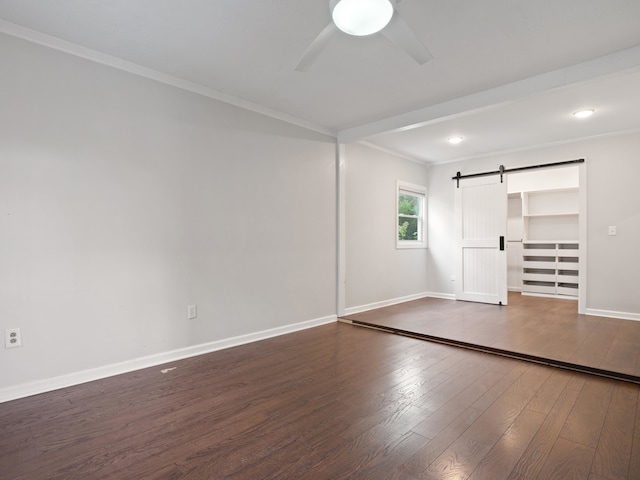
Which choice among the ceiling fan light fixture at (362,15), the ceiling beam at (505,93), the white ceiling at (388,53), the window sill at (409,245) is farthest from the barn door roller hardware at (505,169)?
the ceiling fan light fixture at (362,15)

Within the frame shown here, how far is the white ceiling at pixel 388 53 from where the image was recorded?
7.38 ft

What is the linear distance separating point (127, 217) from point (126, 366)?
1268mm

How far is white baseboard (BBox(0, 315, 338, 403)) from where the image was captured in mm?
2432

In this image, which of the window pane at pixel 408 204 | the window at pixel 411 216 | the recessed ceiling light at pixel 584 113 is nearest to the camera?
the recessed ceiling light at pixel 584 113

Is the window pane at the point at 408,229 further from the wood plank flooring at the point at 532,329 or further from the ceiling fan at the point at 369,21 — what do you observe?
the ceiling fan at the point at 369,21

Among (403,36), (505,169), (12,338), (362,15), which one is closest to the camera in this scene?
(362,15)

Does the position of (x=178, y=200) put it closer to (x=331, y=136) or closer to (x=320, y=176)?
(x=320, y=176)

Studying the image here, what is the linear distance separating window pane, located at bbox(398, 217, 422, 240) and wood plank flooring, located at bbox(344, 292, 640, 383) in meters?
1.22

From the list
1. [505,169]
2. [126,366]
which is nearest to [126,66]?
[126,366]

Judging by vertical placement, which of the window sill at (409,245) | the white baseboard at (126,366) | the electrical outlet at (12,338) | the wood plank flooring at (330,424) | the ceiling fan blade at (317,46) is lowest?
the wood plank flooring at (330,424)

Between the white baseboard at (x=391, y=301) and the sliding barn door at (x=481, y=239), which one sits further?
the sliding barn door at (x=481, y=239)

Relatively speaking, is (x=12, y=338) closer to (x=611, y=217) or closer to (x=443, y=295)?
(x=443, y=295)

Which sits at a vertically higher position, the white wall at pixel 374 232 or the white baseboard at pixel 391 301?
the white wall at pixel 374 232

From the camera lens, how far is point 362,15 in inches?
68.0
